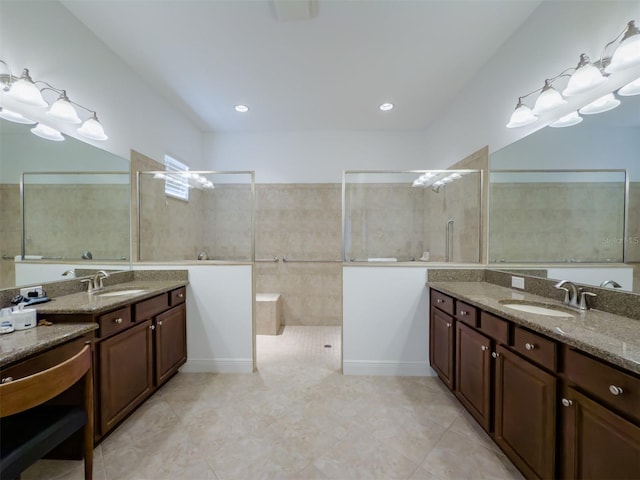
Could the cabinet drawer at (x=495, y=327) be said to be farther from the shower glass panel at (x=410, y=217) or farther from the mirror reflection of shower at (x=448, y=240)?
the mirror reflection of shower at (x=448, y=240)

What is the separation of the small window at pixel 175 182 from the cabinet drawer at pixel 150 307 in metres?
1.51

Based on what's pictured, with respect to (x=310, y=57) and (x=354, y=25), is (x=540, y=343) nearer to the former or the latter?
(x=354, y=25)

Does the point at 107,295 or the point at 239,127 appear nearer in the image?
the point at 107,295

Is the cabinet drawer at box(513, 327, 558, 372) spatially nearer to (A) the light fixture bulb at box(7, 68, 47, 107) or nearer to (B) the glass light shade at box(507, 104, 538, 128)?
(B) the glass light shade at box(507, 104, 538, 128)

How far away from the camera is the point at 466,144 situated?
291 centimetres

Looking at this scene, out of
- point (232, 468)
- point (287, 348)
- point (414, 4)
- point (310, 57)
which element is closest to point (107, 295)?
point (232, 468)

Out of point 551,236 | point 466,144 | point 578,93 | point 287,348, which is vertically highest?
point 466,144

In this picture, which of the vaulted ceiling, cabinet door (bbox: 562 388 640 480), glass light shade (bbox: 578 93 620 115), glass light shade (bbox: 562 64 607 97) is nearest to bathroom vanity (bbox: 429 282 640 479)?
cabinet door (bbox: 562 388 640 480)

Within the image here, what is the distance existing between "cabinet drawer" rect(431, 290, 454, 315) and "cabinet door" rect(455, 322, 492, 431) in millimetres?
153

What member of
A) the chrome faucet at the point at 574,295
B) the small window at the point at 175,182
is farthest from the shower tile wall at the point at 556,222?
the small window at the point at 175,182

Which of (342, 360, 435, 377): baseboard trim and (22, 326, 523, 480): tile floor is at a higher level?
(342, 360, 435, 377): baseboard trim

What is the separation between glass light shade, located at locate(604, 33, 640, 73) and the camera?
4.11 feet

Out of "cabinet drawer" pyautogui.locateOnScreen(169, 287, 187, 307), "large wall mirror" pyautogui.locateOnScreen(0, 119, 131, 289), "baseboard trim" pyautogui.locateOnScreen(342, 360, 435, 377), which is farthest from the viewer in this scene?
"baseboard trim" pyautogui.locateOnScreen(342, 360, 435, 377)

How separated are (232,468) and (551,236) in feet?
8.46
